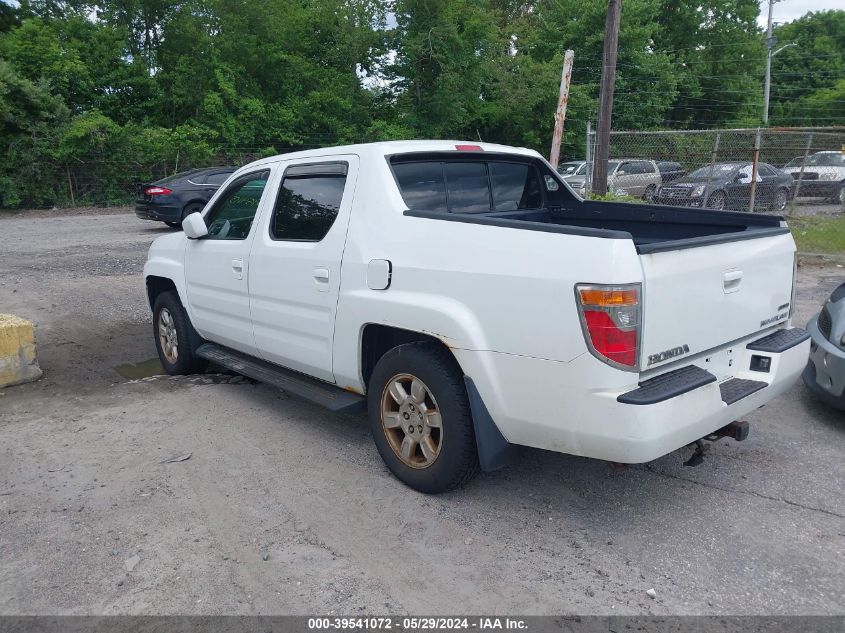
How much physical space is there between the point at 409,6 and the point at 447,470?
A: 2945 cm

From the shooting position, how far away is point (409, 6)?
2961 centimetres

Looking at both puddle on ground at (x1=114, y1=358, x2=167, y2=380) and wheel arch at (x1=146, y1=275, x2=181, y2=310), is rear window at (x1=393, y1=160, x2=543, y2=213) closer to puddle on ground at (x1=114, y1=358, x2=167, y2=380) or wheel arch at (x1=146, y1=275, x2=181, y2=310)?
wheel arch at (x1=146, y1=275, x2=181, y2=310)

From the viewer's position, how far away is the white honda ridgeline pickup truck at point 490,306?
9.97ft

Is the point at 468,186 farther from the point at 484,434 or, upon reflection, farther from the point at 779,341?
the point at 779,341

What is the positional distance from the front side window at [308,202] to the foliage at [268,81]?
2172 centimetres

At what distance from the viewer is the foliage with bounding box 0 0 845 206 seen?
2394 cm

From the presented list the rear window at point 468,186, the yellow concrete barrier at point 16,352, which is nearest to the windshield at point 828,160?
the rear window at point 468,186

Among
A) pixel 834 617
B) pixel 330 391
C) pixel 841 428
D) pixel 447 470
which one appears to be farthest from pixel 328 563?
pixel 841 428

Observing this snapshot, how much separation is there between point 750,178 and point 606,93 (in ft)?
11.4

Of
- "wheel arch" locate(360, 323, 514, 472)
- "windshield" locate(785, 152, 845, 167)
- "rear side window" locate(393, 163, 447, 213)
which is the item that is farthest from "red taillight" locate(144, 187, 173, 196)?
"windshield" locate(785, 152, 845, 167)

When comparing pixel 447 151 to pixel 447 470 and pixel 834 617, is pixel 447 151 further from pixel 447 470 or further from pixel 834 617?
pixel 834 617

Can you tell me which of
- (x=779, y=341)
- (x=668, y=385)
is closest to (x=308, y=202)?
(x=668, y=385)

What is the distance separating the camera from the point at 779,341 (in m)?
3.88

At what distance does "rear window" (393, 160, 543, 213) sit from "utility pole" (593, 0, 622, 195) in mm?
8363
